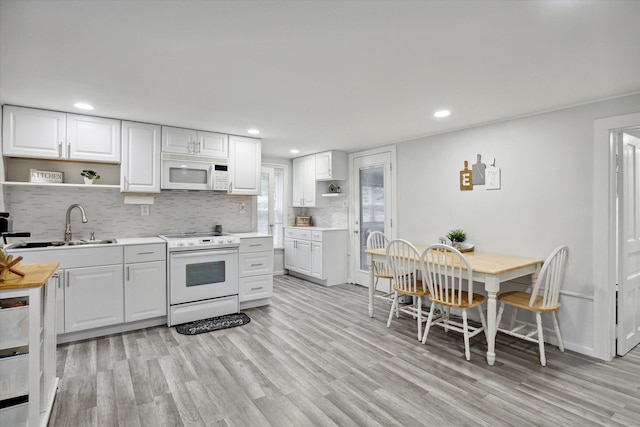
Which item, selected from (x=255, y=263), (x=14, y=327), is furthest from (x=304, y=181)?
(x=14, y=327)

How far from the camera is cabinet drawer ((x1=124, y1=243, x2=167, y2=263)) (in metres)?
3.33

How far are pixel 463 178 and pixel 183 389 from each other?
347cm

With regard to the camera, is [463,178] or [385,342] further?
[463,178]

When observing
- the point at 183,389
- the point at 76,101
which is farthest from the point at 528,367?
the point at 76,101

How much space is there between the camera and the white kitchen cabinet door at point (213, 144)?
404 cm

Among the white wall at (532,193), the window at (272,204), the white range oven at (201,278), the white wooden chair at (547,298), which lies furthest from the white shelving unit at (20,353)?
the window at (272,204)

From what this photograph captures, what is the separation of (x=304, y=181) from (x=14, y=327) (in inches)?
178

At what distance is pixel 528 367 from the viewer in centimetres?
262

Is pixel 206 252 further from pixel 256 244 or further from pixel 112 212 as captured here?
pixel 112 212

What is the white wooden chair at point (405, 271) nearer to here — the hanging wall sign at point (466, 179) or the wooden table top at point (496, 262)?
the wooden table top at point (496, 262)

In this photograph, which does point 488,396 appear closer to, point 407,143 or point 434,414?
point 434,414

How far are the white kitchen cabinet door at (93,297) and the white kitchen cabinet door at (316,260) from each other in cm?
280

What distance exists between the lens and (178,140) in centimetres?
389

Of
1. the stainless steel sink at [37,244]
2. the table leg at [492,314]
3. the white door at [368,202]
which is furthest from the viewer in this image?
the white door at [368,202]
